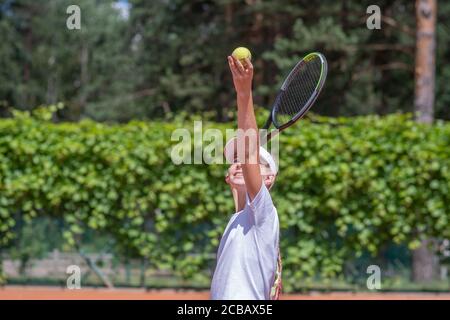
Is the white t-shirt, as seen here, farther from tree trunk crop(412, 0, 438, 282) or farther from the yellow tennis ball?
tree trunk crop(412, 0, 438, 282)

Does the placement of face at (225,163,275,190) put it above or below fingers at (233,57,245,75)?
below

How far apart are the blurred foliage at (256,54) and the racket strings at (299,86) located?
48.4 feet

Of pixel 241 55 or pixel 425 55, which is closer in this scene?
pixel 241 55

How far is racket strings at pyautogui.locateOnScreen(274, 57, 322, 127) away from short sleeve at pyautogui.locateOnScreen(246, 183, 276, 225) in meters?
1.10

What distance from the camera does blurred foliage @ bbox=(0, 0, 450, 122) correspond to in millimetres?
22500

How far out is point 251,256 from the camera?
129 inches

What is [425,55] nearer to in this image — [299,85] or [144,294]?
[144,294]

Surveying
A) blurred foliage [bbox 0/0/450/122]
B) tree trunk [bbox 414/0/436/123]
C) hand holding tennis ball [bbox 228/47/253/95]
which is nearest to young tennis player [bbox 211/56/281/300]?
hand holding tennis ball [bbox 228/47/253/95]

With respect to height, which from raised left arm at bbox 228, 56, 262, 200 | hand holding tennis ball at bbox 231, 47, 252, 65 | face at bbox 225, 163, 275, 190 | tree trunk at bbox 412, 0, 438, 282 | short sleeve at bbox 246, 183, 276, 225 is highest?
tree trunk at bbox 412, 0, 438, 282

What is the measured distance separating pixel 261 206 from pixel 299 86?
129cm

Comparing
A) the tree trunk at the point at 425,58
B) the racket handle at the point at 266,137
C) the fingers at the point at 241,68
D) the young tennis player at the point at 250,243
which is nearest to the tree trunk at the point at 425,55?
the tree trunk at the point at 425,58

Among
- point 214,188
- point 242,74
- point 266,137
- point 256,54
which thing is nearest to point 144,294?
point 214,188
